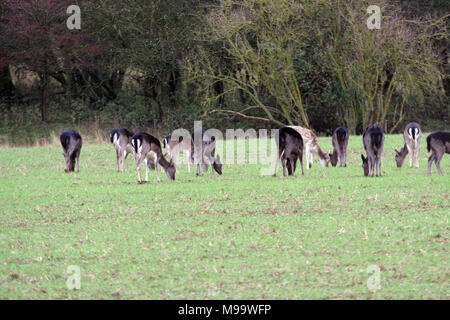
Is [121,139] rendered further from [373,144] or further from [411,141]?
[411,141]

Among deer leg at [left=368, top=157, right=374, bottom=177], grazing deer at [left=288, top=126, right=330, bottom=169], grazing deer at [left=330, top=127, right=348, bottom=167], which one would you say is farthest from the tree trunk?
deer leg at [left=368, top=157, right=374, bottom=177]

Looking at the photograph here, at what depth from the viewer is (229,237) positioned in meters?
9.66

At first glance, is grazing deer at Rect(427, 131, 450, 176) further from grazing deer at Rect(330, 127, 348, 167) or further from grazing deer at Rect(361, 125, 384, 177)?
grazing deer at Rect(330, 127, 348, 167)

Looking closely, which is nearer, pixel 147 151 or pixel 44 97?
pixel 147 151

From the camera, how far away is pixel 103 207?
12789 mm

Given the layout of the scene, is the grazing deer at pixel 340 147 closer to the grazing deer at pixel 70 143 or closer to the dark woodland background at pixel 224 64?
the grazing deer at pixel 70 143

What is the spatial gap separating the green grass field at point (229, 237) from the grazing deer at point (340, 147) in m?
2.86

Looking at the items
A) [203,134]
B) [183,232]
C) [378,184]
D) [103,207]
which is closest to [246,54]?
[203,134]

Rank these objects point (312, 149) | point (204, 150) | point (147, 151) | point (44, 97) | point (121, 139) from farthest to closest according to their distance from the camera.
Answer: point (44, 97) < point (312, 149) < point (121, 139) < point (204, 150) < point (147, 151)

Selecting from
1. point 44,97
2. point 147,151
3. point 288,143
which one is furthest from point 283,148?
point 44,97

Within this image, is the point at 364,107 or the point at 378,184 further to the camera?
the point at 364,107

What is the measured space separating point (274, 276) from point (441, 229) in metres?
3.36

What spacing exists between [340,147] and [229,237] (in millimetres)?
10809
